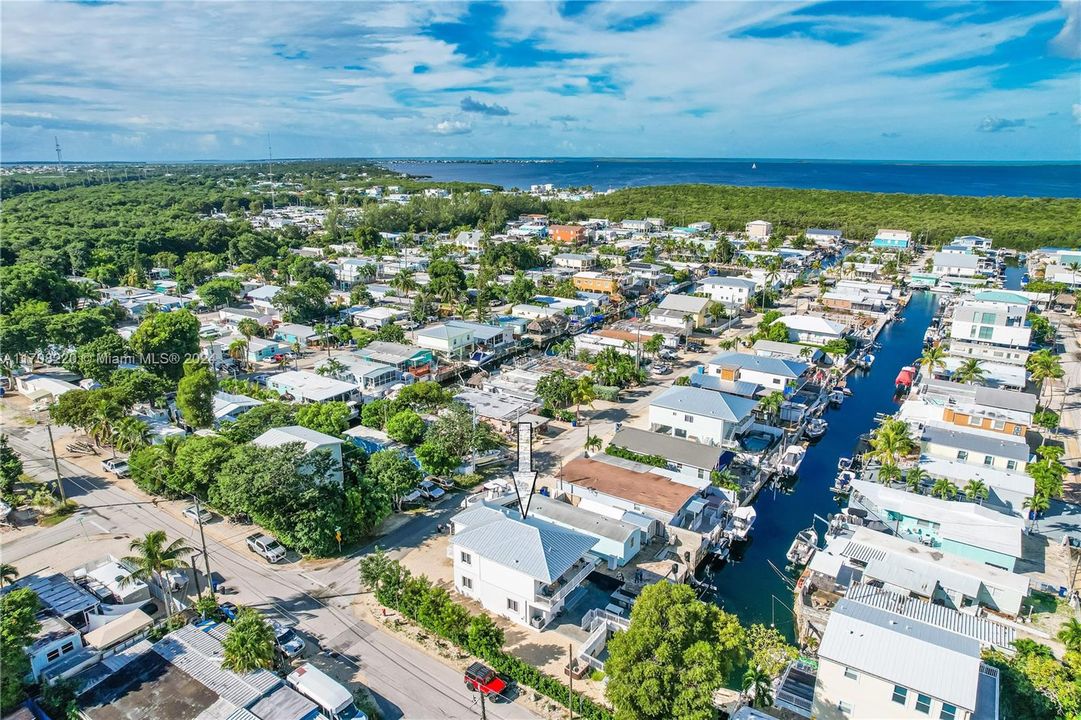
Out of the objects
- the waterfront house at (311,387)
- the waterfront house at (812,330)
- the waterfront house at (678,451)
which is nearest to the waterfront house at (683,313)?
the waterfront house at (812,330)

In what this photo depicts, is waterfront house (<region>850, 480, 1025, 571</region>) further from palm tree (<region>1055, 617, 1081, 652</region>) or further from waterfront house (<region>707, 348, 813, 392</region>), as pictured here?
waterfront house (<region>707, 348, 813, 392</region>)

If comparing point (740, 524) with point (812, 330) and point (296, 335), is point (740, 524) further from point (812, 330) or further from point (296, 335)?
point (296, 335)

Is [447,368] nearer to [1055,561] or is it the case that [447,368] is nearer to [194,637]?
[194,637]

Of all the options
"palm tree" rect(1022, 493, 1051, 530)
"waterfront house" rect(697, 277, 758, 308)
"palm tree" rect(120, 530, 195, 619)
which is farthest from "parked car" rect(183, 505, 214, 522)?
"waterfront house" rect(697, 277, 758, 308)

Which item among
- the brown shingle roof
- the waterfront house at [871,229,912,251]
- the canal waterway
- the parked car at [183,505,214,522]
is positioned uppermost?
the waterfront house at [871,229,912,251]

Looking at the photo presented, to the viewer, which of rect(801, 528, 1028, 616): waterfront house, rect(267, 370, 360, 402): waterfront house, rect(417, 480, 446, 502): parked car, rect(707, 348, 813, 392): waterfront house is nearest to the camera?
rect(801, 528, 1028, 616): waterfront house

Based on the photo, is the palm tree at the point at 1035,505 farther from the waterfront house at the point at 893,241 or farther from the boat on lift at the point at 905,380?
the waterfront house at the point at 893,241

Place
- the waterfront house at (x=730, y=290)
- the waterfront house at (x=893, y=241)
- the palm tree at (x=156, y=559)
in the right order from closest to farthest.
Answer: the palm tree at (x=156, y=559) → the waterfront house at (x=730, y=290) → the waterfront house at (x=893, y=241)
